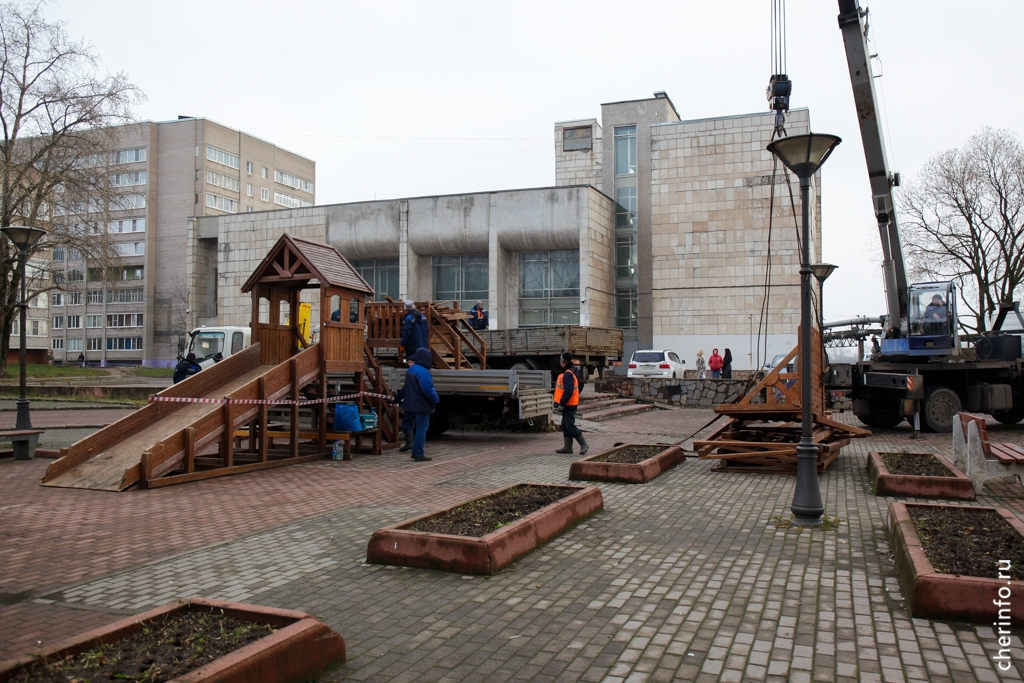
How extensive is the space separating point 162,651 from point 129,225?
3181 inches

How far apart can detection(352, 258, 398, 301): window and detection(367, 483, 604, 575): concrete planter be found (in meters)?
42.7

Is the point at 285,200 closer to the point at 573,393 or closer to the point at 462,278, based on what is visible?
the point at 462,278

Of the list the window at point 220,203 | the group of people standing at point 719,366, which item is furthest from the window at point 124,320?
the group of people standing at point 719,366

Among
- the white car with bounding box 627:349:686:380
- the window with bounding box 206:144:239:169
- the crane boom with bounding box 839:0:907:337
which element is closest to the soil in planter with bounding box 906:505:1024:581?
the crane boom with bounding box 839:0:907:337

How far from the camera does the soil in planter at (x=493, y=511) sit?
5705 mm

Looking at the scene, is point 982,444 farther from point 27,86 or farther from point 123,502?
point 27,86

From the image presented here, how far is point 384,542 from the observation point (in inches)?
214

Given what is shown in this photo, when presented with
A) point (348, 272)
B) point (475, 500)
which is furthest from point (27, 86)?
point (475, 500)

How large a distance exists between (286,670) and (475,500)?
3466mm

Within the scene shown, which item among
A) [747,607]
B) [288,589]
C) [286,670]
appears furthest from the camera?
[288,589]

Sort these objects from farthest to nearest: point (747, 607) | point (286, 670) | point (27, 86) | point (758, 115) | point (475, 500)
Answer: point (758, 115) → point (27, 86) → point (475, 500) → point (747, 607) → point (286, 670)

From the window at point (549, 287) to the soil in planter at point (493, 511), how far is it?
36.8m

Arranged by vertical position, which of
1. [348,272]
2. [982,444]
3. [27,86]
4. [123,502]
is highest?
[27,86]

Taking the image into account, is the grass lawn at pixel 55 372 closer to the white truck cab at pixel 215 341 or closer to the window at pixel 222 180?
the white truck cab at pixel 215 341
